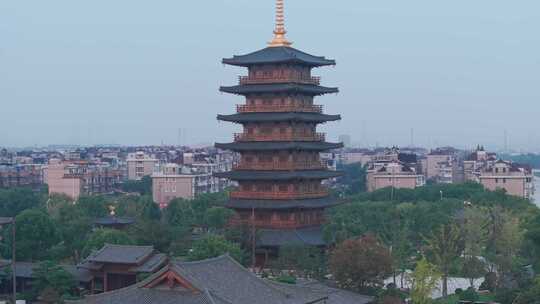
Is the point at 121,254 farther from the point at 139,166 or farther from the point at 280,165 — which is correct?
the point at 139,166

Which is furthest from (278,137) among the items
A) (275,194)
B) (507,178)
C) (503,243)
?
(507,178)

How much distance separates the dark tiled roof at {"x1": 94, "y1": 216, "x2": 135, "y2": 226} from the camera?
59472 millimetres

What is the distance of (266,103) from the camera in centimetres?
4828

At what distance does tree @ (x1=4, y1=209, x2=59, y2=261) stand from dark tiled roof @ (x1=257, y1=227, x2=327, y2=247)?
444 inches

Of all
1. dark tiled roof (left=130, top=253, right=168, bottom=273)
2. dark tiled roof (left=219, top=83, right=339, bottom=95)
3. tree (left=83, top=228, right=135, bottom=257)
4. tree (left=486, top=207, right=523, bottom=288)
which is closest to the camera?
dark tiled roof (left=130, top=253, right=168, bottom=273)

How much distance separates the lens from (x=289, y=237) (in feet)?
148

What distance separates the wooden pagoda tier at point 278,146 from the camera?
46.9 m

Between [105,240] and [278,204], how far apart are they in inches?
360

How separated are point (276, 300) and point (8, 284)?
18923mm

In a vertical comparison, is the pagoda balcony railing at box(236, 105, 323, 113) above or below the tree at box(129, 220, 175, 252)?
above

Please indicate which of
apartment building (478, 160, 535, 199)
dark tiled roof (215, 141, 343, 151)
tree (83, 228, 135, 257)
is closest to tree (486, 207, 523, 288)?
dark tiled roof (215, 141, 343, 151)

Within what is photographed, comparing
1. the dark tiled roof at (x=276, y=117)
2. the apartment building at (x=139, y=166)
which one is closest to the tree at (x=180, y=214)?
the dark tiled roof at (x=276, y=117)

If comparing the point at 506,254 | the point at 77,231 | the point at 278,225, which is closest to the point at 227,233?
the point at 278,225

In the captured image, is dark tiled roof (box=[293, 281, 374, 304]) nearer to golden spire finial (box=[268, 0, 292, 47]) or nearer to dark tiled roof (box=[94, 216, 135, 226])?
golden spire finial (box=[268, 0, 292, 47])
